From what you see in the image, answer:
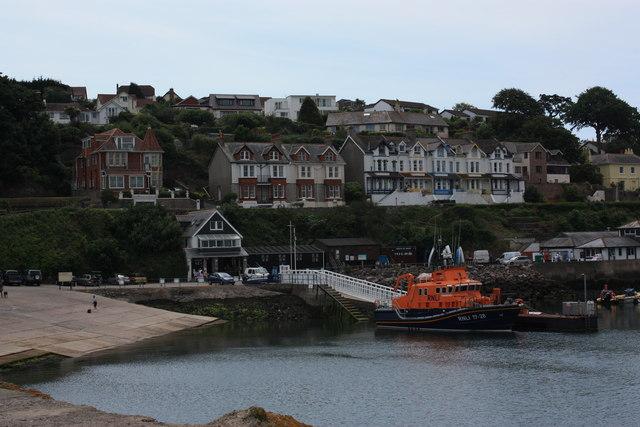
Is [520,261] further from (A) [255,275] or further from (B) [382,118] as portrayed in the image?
(B) [382,118]

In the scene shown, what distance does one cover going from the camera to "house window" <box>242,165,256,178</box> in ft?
348

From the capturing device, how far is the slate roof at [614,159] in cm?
13975

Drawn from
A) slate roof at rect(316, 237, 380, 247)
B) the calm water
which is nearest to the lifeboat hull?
the calm water

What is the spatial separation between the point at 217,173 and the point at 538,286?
37.1 meters

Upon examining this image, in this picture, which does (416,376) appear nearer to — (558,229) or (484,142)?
(558,229)

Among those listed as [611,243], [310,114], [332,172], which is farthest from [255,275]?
[310,114]

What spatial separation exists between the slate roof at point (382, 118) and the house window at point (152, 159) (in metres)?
45.7

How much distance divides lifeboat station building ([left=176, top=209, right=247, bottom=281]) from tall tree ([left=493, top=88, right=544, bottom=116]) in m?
77.7

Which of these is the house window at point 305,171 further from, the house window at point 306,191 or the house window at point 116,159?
the house window at point 116,159

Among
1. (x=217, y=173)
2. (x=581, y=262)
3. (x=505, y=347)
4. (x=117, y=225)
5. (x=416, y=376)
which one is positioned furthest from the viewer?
(x=217, y=173)

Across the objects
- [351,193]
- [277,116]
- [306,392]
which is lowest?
[306,392]

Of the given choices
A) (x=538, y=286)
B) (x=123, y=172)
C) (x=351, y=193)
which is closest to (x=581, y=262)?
(x=538, y=286)

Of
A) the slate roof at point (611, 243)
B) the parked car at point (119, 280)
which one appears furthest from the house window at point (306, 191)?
the parked car at point (119, 280)

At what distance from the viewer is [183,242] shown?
8925cm
